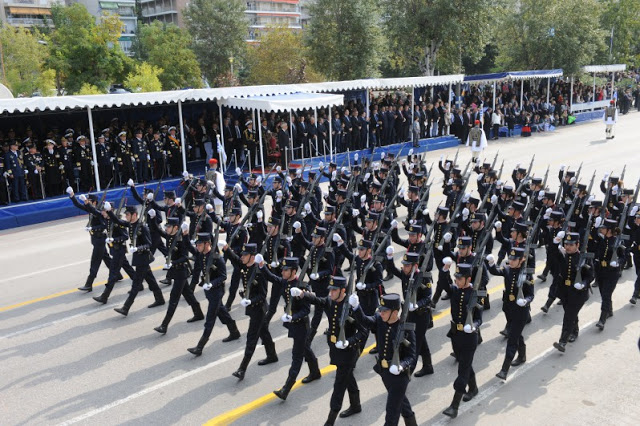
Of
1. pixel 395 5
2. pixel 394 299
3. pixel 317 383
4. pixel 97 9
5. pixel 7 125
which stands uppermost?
pixel 97 9

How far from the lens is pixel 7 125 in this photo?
17516mm

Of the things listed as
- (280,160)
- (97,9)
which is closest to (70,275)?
(280,160)

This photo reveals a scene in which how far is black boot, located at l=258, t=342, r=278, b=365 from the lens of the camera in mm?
7453

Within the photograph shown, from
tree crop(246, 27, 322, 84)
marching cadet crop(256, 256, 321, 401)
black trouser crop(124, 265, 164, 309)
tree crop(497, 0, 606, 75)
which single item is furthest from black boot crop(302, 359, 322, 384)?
tree crop(246, 27, 322, 84)

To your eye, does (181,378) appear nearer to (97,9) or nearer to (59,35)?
(59,35)

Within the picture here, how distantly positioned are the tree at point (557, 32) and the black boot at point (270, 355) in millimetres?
29313

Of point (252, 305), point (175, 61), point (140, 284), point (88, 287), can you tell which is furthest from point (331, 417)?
point (175, 61)

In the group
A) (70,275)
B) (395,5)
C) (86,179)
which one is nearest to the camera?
(70,275)

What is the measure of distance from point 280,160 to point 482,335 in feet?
41.6

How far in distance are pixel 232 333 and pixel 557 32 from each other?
29.6 meters

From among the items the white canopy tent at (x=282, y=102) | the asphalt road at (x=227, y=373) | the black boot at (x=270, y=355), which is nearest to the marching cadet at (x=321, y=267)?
the asphalt road at (x=227, y=373)

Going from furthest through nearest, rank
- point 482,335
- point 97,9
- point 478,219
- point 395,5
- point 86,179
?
point 97,9, point 395,5, point 86,179, point 478,219, point 482,335

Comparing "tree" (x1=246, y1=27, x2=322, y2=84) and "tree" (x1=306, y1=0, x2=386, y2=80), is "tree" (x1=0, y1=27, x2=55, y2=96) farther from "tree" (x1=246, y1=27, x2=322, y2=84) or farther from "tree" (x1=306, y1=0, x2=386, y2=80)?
"tree" (x1=306, y1=0, x2=386, y2=80)

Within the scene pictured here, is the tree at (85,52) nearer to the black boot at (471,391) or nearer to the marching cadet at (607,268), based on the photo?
the marching cadet at (607,268)
